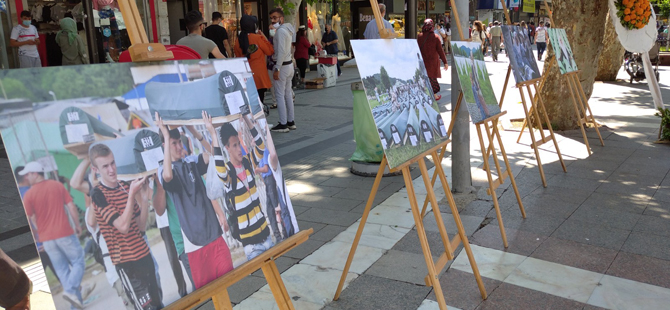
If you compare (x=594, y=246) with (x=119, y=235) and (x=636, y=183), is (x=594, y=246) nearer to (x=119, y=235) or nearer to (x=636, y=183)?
(x=636, y=183)

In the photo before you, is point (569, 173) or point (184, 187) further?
point (569, 173)

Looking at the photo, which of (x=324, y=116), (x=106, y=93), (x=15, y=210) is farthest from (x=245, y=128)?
(x=324, y=116)

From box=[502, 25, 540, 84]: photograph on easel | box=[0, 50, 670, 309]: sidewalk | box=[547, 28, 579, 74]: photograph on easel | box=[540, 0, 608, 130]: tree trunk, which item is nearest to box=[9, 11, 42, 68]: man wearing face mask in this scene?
box=[0, 50, 670, 309]: sidewalk

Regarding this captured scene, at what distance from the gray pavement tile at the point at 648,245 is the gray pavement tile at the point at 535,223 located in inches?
21.2

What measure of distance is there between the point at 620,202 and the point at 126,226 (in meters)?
4.63

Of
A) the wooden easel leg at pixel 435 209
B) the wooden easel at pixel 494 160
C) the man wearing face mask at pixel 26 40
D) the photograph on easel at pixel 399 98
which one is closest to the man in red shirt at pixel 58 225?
the photograph on easel at pixel 399 98

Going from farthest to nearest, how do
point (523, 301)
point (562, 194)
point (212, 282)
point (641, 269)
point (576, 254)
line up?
point (562, 194) → point (576, 254) → point (641, 269) → point (523, 301) → point (212, 282)

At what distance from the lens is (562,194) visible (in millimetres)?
5270

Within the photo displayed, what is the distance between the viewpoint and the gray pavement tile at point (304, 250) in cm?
392

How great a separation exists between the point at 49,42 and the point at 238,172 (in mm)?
10226

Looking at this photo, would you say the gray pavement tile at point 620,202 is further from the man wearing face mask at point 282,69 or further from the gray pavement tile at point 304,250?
the man wearing face mask at point 282,69

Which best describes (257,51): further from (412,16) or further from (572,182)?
(572,182)

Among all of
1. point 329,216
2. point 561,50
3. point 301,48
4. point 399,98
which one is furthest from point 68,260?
point 301,48

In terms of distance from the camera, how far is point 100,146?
65.1 inches
